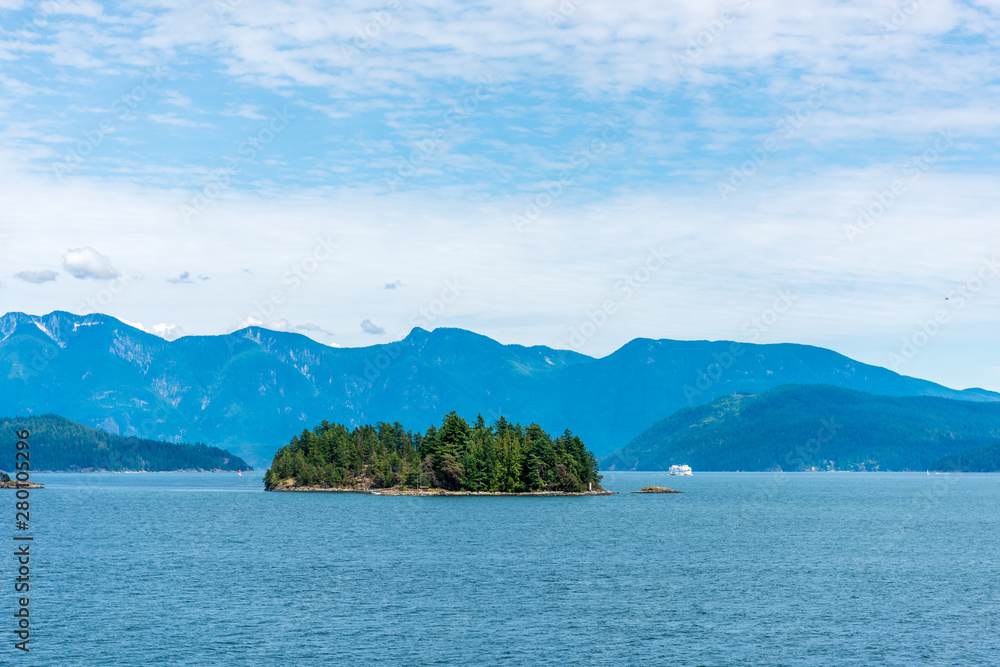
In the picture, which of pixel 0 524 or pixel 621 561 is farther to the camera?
pixel 0 524

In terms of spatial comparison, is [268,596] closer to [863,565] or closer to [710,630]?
[710,630]

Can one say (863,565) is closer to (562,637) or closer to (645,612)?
(645,612)

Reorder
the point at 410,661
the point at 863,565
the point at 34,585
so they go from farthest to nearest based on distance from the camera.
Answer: the point at 863,565 → the point at 34,585 → the point at 410,661

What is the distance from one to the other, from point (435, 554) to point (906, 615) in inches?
2452

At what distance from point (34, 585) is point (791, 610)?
7660 cm

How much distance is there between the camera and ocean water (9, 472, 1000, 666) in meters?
68.6

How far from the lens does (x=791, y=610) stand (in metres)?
83.8

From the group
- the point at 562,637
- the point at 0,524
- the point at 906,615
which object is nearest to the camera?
the point at 562,637

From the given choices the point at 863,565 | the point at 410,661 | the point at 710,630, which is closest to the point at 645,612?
the point at 710,630

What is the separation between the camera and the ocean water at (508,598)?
225ft

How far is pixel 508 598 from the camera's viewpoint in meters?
90.4

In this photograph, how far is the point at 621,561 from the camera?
11875 cm

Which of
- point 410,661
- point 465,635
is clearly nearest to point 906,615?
point 465,635

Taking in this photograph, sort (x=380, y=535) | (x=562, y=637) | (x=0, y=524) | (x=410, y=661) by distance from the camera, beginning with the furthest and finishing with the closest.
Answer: (x=0, y=524), (x=380, y=535), (x=562, y=637), (x=410, y=661)
